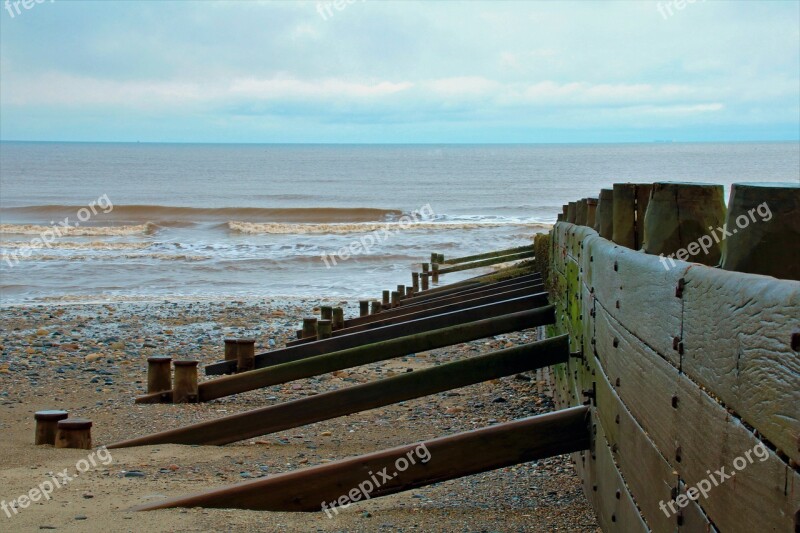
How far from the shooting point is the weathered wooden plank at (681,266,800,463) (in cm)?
143

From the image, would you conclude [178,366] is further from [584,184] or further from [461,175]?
[461,175]

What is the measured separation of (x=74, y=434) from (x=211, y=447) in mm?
1114

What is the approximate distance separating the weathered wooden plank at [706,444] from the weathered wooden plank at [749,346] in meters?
0.05

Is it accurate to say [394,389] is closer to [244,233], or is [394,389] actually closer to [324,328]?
[324,328]

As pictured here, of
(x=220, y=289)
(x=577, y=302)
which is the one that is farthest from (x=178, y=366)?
(x=220, y=289)

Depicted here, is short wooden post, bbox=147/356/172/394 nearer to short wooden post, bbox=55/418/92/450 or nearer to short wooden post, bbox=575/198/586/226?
short wooden post, bbox=55/418/92/450

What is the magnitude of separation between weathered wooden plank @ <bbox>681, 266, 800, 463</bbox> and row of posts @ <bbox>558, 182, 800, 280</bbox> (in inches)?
3.3

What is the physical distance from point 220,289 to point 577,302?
1773 centimetres

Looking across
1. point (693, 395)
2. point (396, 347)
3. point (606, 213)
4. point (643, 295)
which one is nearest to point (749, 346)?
point (693, 395)

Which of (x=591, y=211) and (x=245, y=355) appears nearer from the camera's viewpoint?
(x=591, y=211)

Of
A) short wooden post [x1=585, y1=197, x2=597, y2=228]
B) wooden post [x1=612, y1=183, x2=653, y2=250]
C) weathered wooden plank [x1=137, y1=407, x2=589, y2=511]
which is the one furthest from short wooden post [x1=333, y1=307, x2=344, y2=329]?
wooden post [x1=612, y1=183, x2=653, y2=250]

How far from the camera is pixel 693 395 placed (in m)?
2.04

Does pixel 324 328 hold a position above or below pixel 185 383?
above

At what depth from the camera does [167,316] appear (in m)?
16.5
